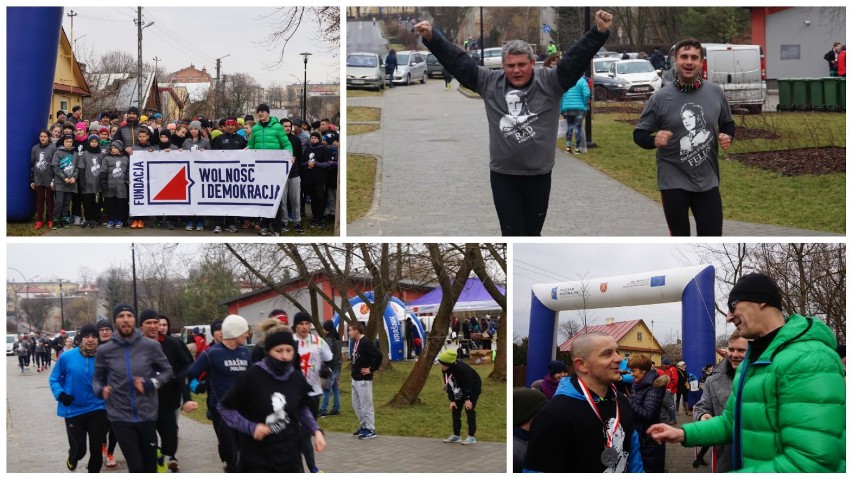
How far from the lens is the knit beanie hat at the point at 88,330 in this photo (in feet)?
26.6

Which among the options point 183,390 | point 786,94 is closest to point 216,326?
point 183,390

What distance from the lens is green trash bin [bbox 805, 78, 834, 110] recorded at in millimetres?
22078

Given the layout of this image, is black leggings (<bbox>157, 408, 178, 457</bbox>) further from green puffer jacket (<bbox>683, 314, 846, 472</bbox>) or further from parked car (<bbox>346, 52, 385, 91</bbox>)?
parked car (<bbox>346, 52, 385, 91</bbox>)

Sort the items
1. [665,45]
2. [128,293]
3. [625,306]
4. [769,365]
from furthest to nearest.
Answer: [665,45] < [128,293] < [625,306] < [769,365]

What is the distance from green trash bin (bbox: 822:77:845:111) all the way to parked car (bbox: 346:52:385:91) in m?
10.3

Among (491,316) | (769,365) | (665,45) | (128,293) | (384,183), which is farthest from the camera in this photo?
(665,45)

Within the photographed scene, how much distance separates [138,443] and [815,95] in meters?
19.6

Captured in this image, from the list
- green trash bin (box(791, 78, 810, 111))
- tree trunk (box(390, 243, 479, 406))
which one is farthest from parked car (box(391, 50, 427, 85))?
tree trunk (box(390, 243, 479, 406))

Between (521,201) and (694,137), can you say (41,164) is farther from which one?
(694,137)

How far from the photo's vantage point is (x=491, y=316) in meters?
11.7

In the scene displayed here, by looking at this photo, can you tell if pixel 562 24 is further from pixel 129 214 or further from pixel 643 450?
pixel 643 450

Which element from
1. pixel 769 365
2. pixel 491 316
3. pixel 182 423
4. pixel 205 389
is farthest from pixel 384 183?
pixel 769 365

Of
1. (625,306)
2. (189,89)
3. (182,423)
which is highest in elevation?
(189,89)

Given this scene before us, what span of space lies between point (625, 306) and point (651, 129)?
2.38 metres
